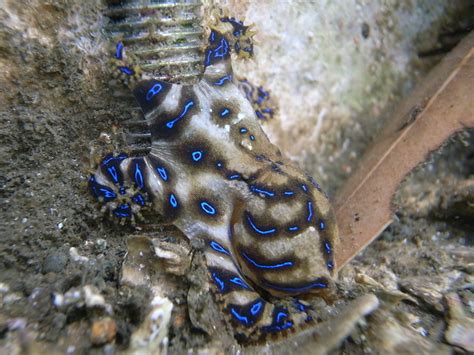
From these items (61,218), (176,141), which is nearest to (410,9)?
(176,141)

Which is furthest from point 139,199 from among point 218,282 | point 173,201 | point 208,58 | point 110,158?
point 208,58

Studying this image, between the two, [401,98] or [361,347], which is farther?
[401,98]

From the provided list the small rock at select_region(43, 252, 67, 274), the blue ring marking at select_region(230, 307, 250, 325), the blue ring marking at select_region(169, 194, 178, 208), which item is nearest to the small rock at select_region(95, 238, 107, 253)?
the small rock at select_region(43, 252, 67, 274)

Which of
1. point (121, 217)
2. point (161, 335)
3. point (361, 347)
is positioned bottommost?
point (161, 335)

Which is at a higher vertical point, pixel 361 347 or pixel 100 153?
pixel 100 153

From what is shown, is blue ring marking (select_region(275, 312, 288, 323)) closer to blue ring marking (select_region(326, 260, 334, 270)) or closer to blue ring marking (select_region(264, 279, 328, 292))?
blue ring marking (select_region(264, 279, 328, 292))

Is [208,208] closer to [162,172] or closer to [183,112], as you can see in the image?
[162,172]

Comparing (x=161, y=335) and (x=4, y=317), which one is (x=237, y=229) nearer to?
Answer: (x=161, y=335)

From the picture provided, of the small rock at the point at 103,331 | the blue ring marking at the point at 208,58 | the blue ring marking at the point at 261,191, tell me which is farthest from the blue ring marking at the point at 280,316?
the blue ring marking at the point at 208,58
